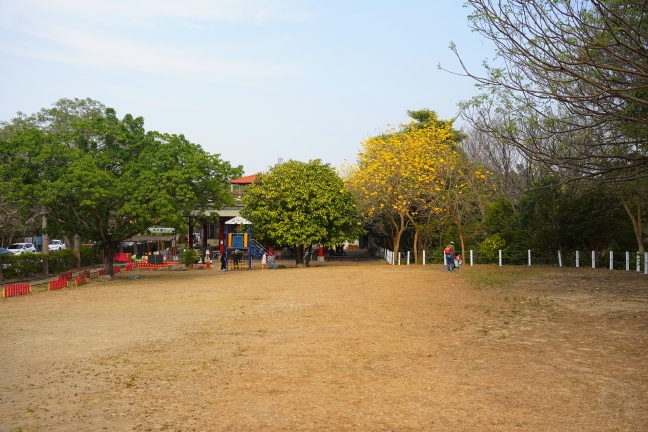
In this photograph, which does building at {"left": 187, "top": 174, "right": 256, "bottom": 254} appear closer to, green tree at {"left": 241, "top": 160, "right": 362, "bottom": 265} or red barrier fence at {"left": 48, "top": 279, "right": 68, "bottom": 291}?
green tree at {"left": 241, "top": 160, "right": 362, "bottom": 265}

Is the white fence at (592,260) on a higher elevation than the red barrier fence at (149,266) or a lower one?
higher

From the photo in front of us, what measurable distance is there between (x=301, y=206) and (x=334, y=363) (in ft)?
93.5

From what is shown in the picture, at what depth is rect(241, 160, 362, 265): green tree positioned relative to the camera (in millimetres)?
38844

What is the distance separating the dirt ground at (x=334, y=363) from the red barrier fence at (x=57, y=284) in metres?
6.23

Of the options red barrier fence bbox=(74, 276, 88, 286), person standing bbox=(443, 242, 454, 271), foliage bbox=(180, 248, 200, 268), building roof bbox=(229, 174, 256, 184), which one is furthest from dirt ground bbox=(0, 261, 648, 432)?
building roof bbox=(229, 174, 256, 184)

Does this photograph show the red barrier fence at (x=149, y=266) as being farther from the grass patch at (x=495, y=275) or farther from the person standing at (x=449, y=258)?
the grass patch at (x=495, y=275)

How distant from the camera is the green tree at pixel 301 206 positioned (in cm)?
3884

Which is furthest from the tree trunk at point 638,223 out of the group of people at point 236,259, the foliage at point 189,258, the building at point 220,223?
the foliage at point 189,258

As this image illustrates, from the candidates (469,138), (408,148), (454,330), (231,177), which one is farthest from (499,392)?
(469,138)

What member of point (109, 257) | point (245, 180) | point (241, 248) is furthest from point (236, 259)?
point (245, 180)

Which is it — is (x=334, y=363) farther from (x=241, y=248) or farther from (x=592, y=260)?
(x=241, y=248)

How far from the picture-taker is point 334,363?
1082cm

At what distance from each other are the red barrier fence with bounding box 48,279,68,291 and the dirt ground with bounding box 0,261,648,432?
20.4 feet

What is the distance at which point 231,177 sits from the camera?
33438mm
